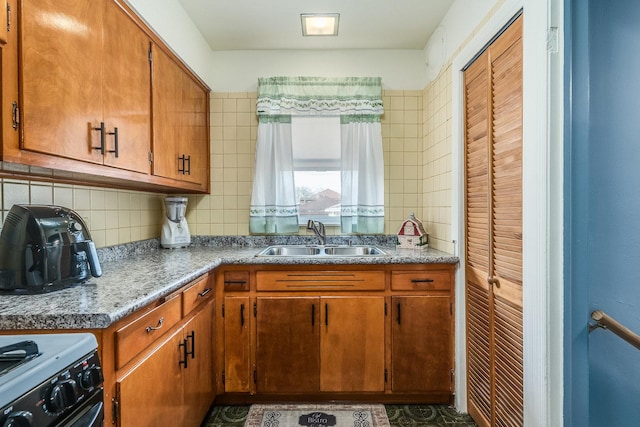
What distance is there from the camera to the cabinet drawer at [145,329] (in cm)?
108

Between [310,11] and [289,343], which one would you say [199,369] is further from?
[310,11]

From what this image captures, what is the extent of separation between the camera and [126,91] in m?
1.59

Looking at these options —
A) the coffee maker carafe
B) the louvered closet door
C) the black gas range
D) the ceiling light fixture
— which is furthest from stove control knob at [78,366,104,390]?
the ceiling light fixture

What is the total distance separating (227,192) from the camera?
2717mm

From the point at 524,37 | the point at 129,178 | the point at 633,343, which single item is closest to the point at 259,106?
the point at 129,178

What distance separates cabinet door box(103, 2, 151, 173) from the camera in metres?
1.46

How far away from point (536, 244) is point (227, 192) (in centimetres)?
213

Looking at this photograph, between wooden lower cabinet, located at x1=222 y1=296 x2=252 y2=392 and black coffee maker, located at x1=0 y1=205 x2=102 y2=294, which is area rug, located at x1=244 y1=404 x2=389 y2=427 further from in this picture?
black coffee maker, located at x1=0 y1=205 x2=102 y2=294

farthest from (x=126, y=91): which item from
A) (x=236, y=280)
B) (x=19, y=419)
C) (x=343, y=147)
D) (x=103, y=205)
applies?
(x=343, y=147)

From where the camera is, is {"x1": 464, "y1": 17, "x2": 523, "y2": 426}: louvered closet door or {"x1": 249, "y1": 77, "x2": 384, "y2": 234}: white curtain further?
{"x1": 249, "y1": 77, "x2": 384, "y2": 234}: white curtain

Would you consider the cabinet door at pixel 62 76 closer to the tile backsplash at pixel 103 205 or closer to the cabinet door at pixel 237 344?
the tile backsplash at pixel 103 205

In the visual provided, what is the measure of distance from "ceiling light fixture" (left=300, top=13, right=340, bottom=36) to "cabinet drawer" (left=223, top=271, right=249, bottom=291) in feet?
5.44

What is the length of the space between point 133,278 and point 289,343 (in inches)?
38.6

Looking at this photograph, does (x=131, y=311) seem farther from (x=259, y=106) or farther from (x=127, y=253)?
(x=259, y=106)
